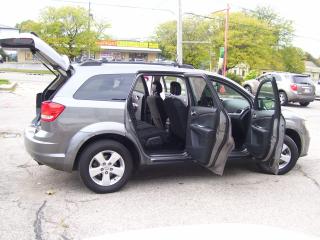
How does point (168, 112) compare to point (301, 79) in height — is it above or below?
below

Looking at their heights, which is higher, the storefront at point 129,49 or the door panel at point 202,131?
the storefront at point 129,49

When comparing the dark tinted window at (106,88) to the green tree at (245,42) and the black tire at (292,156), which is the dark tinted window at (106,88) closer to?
the black tire at (292,156)

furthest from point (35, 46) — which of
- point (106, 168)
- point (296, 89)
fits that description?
point (296, 89)

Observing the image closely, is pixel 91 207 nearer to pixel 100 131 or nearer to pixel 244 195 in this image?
pixel 100 131

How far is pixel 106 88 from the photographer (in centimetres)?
547

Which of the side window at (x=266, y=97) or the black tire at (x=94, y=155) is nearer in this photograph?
the black tire at (x=94, y=155)

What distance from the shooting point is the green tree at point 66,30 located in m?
52.4

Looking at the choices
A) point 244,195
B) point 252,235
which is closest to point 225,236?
point 252,235

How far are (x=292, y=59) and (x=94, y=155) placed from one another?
6714 centimetres

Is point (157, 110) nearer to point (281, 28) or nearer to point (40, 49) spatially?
point (40, 49)

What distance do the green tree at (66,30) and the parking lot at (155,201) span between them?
4786 cm

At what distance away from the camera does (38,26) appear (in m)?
53.2

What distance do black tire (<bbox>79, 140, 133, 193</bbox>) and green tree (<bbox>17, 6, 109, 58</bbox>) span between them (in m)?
48.9

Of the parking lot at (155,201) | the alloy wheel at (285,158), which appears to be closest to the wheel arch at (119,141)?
the parking lot at (155,201)
